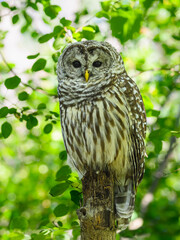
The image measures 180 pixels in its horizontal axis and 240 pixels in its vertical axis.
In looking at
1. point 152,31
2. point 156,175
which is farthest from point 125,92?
point 152,31

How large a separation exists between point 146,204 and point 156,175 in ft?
1.34

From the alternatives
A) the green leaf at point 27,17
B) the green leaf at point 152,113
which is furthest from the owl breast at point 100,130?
the green leaf at point 27,17

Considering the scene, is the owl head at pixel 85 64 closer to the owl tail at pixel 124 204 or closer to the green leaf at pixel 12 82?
the green leaf at pixel 12 82

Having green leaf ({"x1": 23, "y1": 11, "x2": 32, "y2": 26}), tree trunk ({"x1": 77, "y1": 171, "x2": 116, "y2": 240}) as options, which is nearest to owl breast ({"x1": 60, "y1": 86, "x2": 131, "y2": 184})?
tree trunk ({"x1": 77, "y1": 171, "x2": 116, "y2": 240})

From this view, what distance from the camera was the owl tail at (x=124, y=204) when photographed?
265 centimetres

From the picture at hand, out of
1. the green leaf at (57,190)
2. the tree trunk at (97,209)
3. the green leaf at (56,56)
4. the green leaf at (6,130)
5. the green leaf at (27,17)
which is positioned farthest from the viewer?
the green leaf at (27,17)

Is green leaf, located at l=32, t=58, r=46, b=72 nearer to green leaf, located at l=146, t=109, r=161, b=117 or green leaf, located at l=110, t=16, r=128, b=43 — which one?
green leaf, located at l=110, t=16, r=128, b=43

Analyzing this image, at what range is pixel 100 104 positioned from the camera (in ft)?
8.58

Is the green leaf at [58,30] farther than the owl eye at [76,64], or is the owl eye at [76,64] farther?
the owl eye at [76,64]

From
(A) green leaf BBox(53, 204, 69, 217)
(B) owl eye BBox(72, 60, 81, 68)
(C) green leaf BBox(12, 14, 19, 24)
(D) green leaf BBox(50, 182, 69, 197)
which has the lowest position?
(A) green leaf BBox(53, 204, 69, 217)

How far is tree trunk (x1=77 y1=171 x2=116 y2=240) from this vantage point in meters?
2.37

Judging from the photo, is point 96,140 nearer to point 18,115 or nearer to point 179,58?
point 18,115

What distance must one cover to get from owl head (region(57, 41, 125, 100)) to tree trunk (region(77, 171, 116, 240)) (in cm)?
69

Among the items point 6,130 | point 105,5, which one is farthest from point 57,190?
point 105,5
